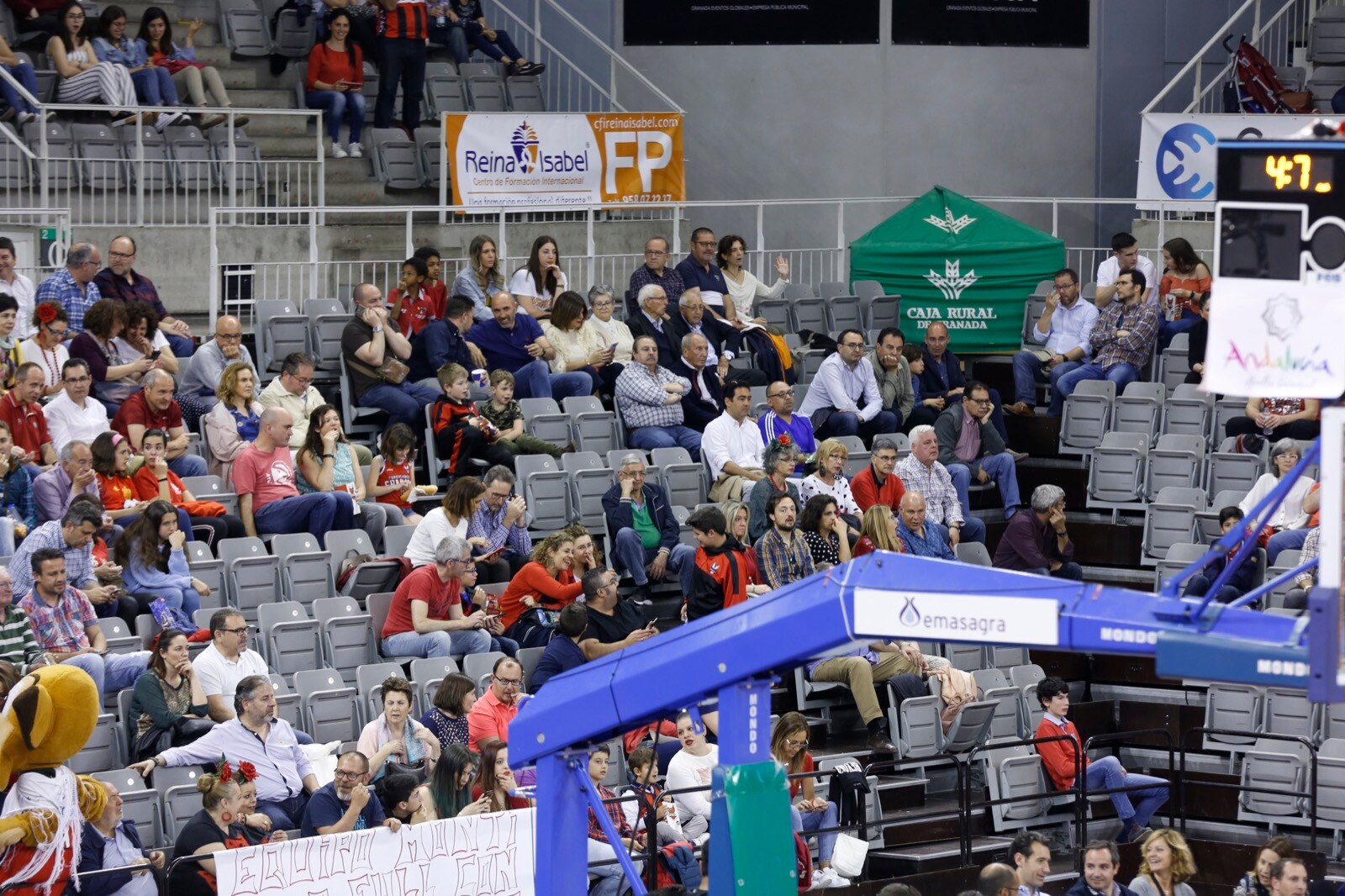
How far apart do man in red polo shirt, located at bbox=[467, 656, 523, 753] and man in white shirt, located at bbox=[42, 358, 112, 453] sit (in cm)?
318

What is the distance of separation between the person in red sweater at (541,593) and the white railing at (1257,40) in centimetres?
1050

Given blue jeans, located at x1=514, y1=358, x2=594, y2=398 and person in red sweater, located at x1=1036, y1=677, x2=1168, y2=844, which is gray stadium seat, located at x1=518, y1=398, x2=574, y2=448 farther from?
person in red sweater, located at x1=1036, y1=677, x2=1168, y2=844

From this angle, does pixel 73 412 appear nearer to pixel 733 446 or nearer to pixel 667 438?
pixel 667 438

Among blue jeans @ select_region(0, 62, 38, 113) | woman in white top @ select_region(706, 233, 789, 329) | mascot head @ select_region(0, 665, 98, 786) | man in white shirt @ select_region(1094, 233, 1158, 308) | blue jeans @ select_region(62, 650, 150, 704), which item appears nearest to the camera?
mascot head @ select_region(0, 665, 98, 786)

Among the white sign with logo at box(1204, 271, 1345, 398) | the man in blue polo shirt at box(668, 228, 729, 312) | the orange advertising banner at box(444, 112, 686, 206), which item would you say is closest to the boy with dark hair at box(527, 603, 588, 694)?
the man in blue polo shirt at box(668, 228, 729, 312)

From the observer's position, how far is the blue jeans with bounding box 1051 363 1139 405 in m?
17.3

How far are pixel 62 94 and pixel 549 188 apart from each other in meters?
4.29

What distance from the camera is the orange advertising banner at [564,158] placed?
17500 millimetres

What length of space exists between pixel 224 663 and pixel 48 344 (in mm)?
3320

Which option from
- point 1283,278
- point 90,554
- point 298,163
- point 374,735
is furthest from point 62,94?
point 1283,278

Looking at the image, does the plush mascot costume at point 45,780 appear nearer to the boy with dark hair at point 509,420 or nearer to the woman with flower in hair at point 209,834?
the woman with flower in hair at point 209,834

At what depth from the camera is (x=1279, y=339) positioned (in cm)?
557

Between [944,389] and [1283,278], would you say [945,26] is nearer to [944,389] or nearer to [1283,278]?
[944,389]

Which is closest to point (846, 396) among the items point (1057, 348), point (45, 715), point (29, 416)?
point (1057, 348)
